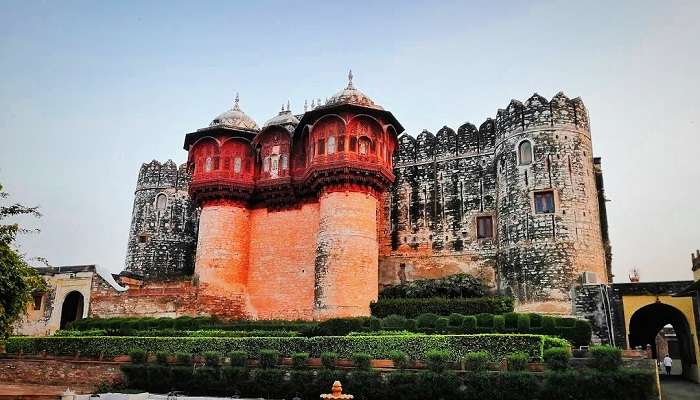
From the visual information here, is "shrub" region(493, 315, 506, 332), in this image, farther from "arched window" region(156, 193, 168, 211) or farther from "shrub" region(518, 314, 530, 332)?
"arched window" region(156, 193, 168, 211)

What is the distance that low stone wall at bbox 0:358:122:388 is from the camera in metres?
20.8

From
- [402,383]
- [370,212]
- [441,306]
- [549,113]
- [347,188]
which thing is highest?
[549,113]

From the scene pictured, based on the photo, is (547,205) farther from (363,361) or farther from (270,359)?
(270,359)

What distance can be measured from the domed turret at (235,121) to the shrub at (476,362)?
19.0 meters

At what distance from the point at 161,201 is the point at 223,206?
36.1 feet

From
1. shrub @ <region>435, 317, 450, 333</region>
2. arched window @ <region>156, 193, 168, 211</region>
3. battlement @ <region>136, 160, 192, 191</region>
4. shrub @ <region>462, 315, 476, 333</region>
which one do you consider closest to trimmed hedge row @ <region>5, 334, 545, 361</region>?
shrub @ <region>435, 317, 450, 333</region>

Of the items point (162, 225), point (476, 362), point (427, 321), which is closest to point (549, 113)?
point (427, 321)

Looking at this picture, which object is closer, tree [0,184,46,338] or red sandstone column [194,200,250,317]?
tree [0,184,46,338]

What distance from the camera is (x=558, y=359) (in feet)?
48.4

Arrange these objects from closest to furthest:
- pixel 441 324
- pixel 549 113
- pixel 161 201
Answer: pixel 441 324, pixel 549 113, pixel 161 201

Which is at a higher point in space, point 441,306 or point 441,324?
point 441,306

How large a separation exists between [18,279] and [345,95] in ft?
54.5

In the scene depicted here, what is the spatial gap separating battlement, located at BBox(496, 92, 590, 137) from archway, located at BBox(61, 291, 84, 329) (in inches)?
1008

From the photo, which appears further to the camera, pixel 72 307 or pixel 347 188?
pixel 72 307
